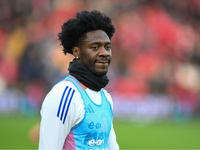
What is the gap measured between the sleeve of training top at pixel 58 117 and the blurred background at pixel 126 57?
1108 cm

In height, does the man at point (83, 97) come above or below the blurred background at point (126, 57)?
below

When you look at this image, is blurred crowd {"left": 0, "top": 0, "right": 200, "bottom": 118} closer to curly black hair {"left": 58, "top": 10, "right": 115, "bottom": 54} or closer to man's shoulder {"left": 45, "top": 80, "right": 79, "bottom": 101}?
curly black hair {"left": 58, "top": 10, "right": 115, "bottom": 54}

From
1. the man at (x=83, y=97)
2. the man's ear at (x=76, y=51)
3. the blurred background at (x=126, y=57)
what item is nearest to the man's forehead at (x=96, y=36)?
the man at (x=83, y=97)

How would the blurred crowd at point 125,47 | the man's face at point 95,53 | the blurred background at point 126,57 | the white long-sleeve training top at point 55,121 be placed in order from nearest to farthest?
the white long-sleeve training top at point 55,121 < the man's face at point 95,53 < the blurred background at point 126,57 < the blurred crowd at point 125,47

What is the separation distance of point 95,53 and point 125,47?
52.4 ft

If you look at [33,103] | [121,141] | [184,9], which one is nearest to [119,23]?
[184,9]

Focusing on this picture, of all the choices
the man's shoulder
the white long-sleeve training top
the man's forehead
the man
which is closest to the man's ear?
the man

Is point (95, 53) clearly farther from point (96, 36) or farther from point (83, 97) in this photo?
point (83, 97)

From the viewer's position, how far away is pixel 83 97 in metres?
2.93

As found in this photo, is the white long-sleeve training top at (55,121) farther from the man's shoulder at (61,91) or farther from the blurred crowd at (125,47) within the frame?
the blurred crowd at (125,47)

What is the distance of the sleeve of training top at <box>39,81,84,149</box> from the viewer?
274cm

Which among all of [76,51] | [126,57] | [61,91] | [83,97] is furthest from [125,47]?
[61,91]

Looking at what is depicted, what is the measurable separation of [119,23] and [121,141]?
9.87 metres

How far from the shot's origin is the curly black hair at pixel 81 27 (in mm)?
3072
